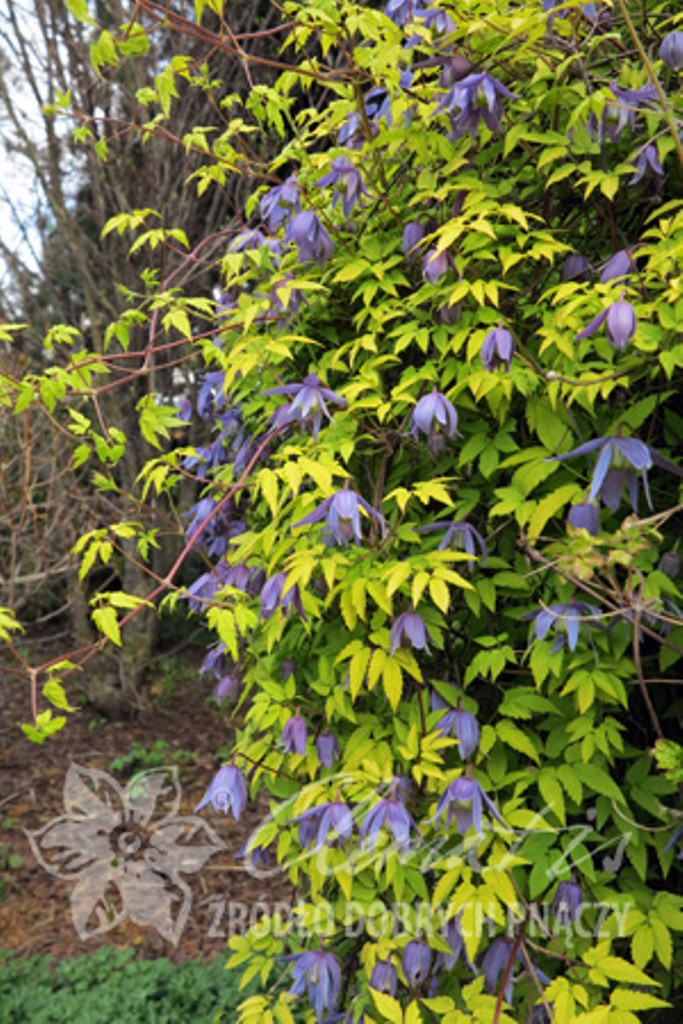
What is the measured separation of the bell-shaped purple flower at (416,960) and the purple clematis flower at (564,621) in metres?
0.61

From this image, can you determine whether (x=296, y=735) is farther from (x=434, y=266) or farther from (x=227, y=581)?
(x=434, y=266)

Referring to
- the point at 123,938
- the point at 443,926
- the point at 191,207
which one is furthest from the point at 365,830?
the point at 191,207

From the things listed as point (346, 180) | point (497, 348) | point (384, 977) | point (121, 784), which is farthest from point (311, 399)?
point (121, 784)

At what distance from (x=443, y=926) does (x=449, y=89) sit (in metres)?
1.50

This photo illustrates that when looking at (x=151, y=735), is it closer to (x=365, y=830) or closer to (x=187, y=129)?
(x=187, y=129)

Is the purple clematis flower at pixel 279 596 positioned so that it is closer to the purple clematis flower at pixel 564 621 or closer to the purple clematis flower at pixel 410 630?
the purple clematis flower at pixel 410 630

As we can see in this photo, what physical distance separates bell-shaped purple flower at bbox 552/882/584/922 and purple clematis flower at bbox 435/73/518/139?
131 cm

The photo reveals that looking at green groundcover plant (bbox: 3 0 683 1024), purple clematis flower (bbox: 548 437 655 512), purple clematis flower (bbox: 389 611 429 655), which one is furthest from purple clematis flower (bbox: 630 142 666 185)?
purple clematis flower (bbox: 389 611 429 655)

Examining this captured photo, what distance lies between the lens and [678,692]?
1.82 m

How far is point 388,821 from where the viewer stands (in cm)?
159

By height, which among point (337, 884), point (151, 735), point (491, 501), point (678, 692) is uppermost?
point (491, 501)

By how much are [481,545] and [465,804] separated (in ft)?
1.51

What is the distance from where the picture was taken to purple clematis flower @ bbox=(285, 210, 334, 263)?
1872mm

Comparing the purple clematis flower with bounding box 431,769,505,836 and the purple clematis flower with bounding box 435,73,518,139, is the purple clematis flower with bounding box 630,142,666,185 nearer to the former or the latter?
the purple clematis flower with bounding box 435,73,518,139
